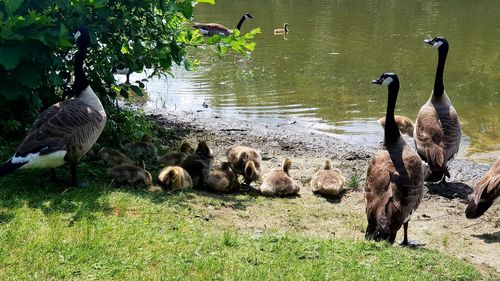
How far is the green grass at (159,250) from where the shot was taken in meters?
5.86

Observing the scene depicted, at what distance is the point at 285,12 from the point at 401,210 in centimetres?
2807

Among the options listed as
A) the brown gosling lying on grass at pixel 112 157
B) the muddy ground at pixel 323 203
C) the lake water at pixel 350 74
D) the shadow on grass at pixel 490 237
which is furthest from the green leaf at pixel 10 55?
the lake water at pixel 350 74

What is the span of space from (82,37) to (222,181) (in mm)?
2999

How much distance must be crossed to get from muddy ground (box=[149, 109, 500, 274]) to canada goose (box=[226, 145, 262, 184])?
30cm

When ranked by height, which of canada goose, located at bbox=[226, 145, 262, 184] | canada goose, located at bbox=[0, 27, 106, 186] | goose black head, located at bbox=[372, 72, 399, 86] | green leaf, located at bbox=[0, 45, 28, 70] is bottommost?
canada goose, located at bbox=[226, 145, 262, 184]

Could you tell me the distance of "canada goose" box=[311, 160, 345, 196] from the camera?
10031 mm

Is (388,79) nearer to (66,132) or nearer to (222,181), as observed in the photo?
(222,181)

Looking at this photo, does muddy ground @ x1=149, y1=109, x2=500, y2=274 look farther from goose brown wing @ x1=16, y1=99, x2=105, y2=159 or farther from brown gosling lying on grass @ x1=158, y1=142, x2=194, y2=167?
goose brown wing @ x1=16, y1=99, x2=105, y2=159

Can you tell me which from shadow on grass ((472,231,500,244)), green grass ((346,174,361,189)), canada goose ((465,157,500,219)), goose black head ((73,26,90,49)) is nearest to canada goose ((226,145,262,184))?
green grass ((346,174,361,189))

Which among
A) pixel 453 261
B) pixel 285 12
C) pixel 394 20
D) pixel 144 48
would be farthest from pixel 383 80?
pixel 285 12

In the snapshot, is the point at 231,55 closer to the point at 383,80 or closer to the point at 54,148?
the point at 383,80

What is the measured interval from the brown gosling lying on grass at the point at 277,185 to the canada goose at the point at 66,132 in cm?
275

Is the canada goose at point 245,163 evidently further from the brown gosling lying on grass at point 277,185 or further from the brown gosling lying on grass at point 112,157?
the brown gosling lying on grass at point 112,157

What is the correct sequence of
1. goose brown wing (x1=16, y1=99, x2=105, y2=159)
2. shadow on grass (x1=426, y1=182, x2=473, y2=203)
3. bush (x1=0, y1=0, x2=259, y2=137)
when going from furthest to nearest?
shadow on grass (x1=426, y1=182, x2=473, y2=203), bush (x1=0, y1=0, x2=259, y2=137), goose brown wing (x1=16, y1=99, x2=105, y2=159)
